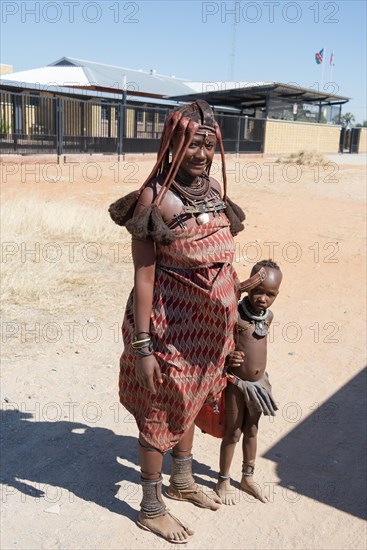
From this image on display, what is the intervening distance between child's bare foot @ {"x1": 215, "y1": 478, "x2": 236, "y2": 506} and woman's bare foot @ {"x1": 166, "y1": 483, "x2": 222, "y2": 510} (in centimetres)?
3

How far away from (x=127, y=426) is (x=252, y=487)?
0.99m

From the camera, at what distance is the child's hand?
263 centimetres

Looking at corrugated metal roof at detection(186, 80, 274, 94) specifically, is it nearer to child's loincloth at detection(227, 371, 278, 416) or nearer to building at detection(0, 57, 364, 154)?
building at detection(0, 57, 364, 154)

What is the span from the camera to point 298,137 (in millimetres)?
32875

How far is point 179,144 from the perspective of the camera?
2295 millimetres

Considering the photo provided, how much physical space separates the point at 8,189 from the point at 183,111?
11.6m

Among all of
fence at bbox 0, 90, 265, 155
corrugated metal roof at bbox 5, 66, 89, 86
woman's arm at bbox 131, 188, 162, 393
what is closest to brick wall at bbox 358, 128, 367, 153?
fence at bbox 0, 90, 265, 155

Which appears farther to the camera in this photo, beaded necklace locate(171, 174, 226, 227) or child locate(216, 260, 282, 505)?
child locate(216, 260, 282, 505)

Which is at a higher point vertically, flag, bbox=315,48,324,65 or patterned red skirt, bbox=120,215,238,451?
flag, bbox=315,48,324,65

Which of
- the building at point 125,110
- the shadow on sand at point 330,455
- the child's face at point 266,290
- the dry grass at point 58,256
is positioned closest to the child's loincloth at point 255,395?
the child's face at point 266,290

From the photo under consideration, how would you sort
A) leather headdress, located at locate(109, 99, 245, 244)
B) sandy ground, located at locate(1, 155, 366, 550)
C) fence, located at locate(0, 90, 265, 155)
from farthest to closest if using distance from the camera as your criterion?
fence, located at locate(0, 90, 265, 155), sandy ground, located at locate(1, 155, 366, 550), leather headdress, located at locate(109, 99, 245, 244)

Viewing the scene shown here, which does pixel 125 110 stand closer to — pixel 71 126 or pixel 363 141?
pixel 71 126

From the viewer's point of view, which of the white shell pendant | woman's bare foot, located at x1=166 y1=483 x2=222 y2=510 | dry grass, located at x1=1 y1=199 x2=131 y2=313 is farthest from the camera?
dry grass, located at x1=1 y1=199 x2=131 y2=313

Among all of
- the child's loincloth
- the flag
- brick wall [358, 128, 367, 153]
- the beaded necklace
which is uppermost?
the flag
